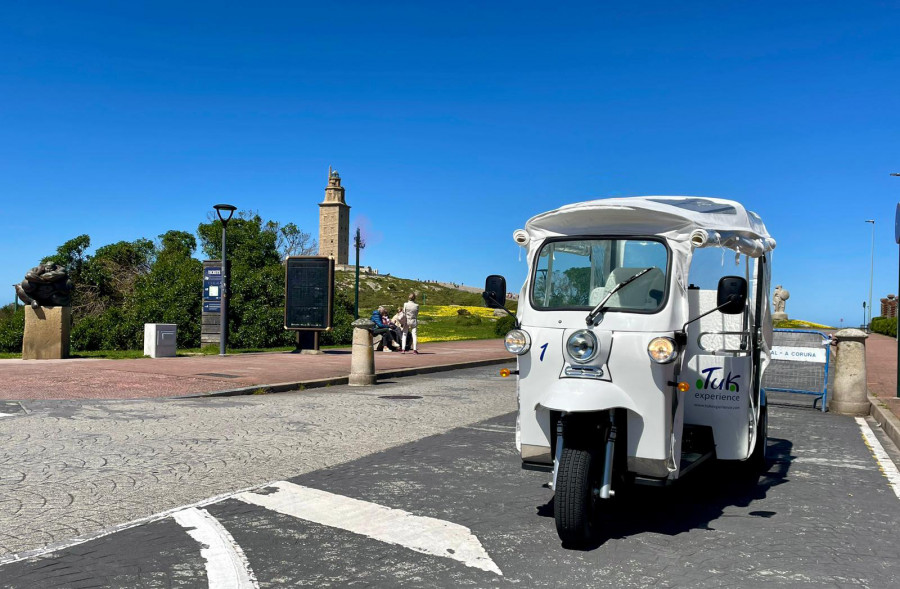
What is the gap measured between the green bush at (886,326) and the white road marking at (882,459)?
42864 millimetres

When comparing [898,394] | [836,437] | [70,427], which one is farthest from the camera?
[898,394]

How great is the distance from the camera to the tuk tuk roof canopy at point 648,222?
18.0 ft

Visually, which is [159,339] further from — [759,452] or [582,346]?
[582,346]

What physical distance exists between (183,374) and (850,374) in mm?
11682

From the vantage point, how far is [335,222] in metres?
136

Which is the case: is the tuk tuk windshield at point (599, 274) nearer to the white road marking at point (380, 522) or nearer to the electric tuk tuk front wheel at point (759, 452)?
the white road marking at point (380, 522)

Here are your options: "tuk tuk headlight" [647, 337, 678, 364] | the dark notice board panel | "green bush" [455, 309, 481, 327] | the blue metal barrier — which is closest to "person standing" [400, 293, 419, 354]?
the dark notice board panel

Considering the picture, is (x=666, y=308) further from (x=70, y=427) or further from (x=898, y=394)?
(x=898, y=394)

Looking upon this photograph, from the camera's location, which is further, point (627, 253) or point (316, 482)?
point (316, 482)

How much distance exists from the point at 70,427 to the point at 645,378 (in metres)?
6.86

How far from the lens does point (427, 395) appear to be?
44.3 feet

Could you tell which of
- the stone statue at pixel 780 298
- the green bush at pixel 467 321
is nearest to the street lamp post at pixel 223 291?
the green bush at pixel 467 321

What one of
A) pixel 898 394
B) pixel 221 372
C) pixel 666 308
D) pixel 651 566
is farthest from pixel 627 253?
pixel 221 372

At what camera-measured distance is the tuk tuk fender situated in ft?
16.0
